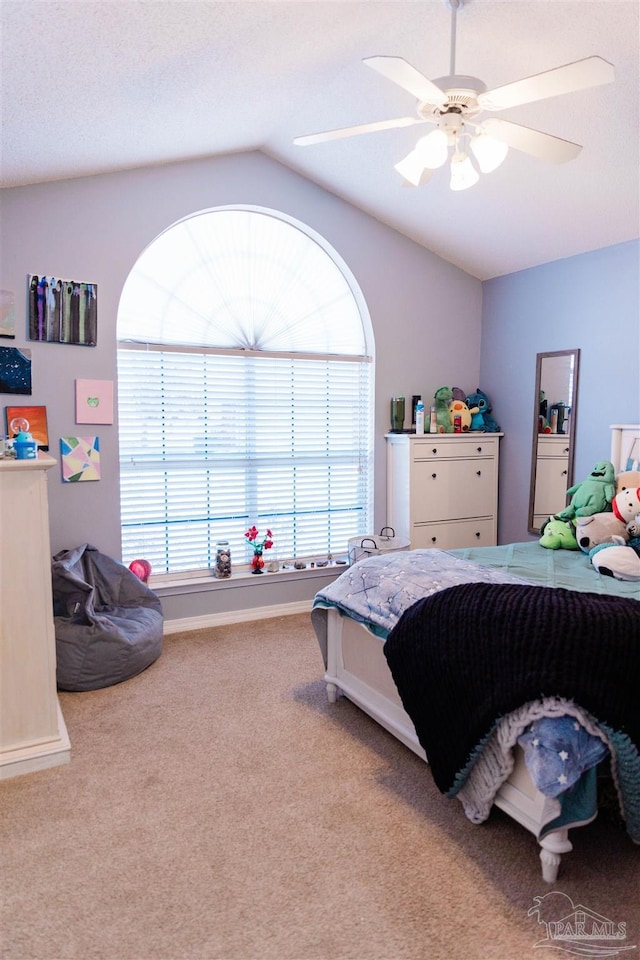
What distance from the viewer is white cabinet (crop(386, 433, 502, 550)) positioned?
13.8ft

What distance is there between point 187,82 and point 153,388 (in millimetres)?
1678

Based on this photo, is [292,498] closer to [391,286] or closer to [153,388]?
[153,388]

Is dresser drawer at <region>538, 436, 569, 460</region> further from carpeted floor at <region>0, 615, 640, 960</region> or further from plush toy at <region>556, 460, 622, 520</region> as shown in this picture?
carpeted floor at <region>0, 615, 640, 960</region>

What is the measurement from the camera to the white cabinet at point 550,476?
13.3ft

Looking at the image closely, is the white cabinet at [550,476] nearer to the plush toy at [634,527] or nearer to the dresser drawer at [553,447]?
the dresser drawer at [553,447]

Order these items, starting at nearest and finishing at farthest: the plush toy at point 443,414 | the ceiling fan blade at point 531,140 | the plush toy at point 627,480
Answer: the ceiling fan blade at point 531,140, the plush toy at point 627,480, the plush toy at point 443,414

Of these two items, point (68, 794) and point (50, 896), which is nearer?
point (50, 896)

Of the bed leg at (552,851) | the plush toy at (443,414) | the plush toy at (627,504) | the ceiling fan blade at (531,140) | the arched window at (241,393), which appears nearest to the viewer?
the bed leg at (552,851)

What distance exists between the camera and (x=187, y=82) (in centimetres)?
255

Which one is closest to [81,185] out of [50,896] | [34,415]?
[34,415]

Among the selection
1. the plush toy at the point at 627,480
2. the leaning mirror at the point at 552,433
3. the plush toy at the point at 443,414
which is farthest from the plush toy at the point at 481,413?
the plush toy at the point at 627,480

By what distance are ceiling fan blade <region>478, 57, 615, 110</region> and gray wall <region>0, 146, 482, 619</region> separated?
7.25ft

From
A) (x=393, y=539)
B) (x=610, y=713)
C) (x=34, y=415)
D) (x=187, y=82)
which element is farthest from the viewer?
(x=393, y=539)

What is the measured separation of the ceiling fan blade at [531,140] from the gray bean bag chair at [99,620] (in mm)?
2710
